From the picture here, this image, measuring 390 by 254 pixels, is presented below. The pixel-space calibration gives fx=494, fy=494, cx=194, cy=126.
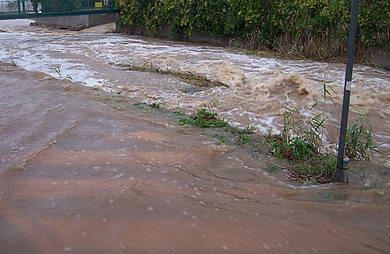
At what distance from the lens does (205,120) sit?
6.29 meters

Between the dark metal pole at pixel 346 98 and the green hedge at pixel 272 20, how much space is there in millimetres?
7171

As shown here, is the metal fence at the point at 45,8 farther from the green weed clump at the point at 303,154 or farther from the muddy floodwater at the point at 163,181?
the green weed clump at the point at 303,154

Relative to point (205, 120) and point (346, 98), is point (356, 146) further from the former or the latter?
point (205, 120)

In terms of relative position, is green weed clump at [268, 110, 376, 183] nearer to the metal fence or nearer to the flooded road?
the flooded road

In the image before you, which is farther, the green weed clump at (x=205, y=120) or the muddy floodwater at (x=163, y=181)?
the green weed clump at (x=205, y=120)

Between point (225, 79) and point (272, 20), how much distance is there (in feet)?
13.8

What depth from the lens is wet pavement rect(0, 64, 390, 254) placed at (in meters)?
3.24

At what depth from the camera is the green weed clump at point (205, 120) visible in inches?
241

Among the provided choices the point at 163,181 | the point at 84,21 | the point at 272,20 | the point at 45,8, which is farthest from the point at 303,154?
the point at 84,21

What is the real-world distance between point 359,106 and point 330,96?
19.6 inches

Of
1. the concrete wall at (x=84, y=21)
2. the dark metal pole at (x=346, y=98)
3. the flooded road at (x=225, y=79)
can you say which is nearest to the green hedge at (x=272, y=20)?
the flooded road at (x=225, y=79)

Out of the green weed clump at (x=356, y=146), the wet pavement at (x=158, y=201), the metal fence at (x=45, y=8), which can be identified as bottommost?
the wet pavement at (x=158, y=201)

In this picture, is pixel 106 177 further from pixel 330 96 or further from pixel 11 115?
pixel 330 96

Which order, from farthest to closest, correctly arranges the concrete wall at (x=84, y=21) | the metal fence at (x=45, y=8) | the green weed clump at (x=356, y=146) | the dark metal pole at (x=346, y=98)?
the concrete wall at (x=84, y=21)
the metal fence at (x=45, y=8)
the green weed clump at (x=356, y=146)
the dark metal pole at (x=346, y=98)
